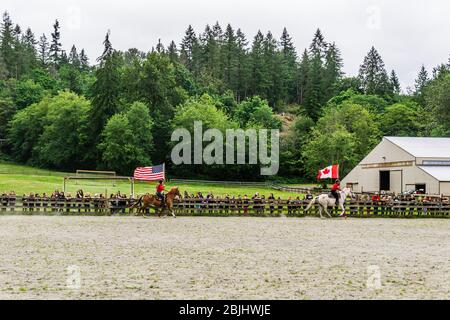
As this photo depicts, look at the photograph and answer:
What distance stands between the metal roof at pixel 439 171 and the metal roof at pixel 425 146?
137 centimetres

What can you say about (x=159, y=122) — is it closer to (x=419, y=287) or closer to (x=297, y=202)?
(x=297, y=202)

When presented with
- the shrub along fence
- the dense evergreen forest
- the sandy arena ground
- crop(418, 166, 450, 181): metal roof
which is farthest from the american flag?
the dense evergreen forest

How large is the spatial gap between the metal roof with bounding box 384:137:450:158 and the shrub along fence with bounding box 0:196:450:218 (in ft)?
47.4

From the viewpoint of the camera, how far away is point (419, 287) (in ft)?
36.2

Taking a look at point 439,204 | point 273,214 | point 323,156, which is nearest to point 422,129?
point 323,156

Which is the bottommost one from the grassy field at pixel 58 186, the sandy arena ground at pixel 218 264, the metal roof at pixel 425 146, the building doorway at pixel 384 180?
the sandy arena ground at pixel 218 264

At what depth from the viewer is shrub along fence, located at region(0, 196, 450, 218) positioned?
34469mm

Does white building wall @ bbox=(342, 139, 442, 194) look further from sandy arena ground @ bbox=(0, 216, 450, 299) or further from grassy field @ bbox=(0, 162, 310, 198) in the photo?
sandy arena ground @ bbox=(0, 216, 450, 299)

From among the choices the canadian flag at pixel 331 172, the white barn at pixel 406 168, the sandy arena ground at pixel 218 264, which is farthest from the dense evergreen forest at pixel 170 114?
the sandy arena ground at pixel 218 264

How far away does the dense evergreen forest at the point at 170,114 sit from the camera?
81812 mm

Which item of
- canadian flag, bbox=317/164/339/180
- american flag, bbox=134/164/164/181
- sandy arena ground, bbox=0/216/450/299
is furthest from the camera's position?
canadian flag, bbox=317/164/339/180

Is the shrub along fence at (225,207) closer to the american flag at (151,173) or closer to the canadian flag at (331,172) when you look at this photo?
the american flag at (151,173)

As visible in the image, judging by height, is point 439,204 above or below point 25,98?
below

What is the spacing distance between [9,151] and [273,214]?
79683mm
